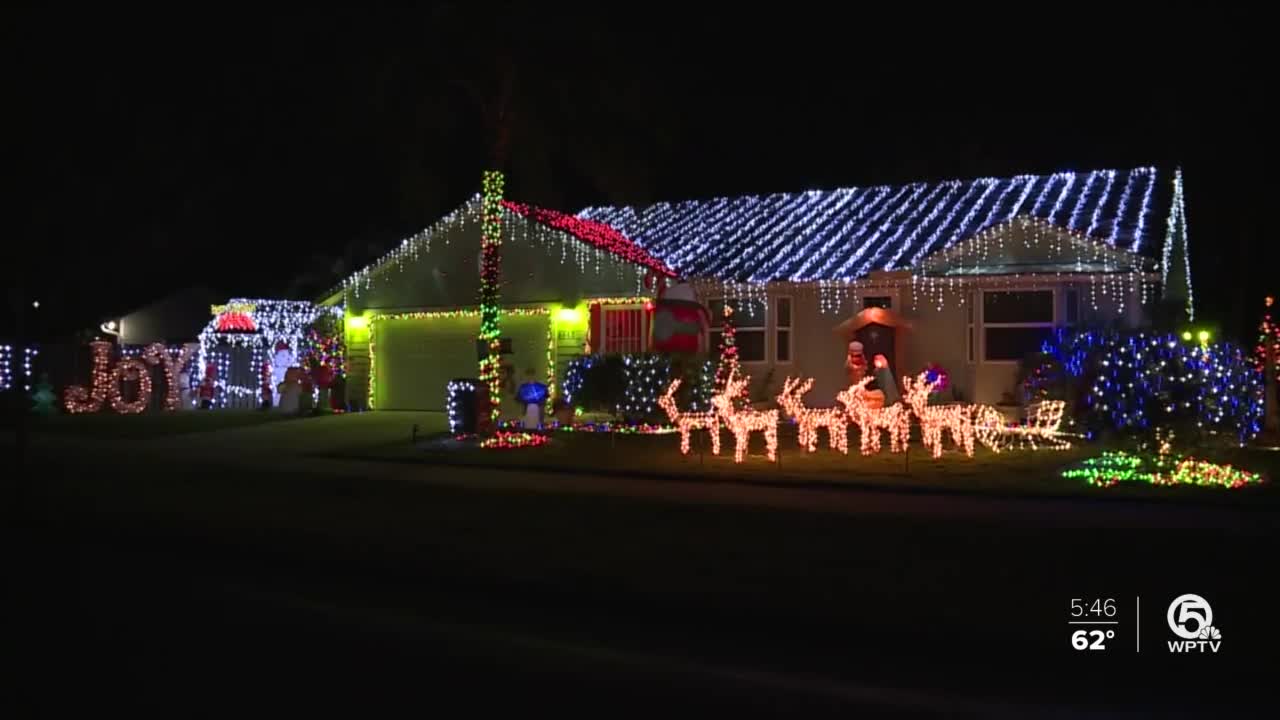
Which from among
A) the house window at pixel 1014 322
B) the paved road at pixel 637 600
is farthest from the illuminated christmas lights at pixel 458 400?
the house window at pixel 1014 322

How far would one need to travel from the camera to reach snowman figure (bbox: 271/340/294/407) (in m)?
25.4

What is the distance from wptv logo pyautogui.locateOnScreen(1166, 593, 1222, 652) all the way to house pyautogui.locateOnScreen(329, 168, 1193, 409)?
11254 millimetres

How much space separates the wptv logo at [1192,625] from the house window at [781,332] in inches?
567

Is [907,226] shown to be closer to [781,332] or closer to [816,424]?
[781,332]

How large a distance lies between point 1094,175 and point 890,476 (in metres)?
13.0

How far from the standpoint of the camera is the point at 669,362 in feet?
61.0

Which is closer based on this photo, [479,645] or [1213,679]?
[1213,679]

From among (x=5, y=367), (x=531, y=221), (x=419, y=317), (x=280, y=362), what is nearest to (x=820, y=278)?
(x=531, y=221)

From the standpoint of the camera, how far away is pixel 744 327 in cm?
2181

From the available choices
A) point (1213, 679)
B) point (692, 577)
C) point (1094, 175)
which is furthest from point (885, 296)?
point (1213, 679)

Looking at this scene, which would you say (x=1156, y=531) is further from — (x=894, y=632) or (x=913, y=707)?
(x=913, y=707)

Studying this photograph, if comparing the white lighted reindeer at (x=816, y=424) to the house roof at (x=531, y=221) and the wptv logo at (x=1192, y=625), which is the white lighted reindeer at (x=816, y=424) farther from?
the wptv logo at (x=1192, y=625)

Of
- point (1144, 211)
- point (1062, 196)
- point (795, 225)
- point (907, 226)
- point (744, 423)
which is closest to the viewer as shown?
point (744, 423)

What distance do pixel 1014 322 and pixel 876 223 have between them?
4036 mm
